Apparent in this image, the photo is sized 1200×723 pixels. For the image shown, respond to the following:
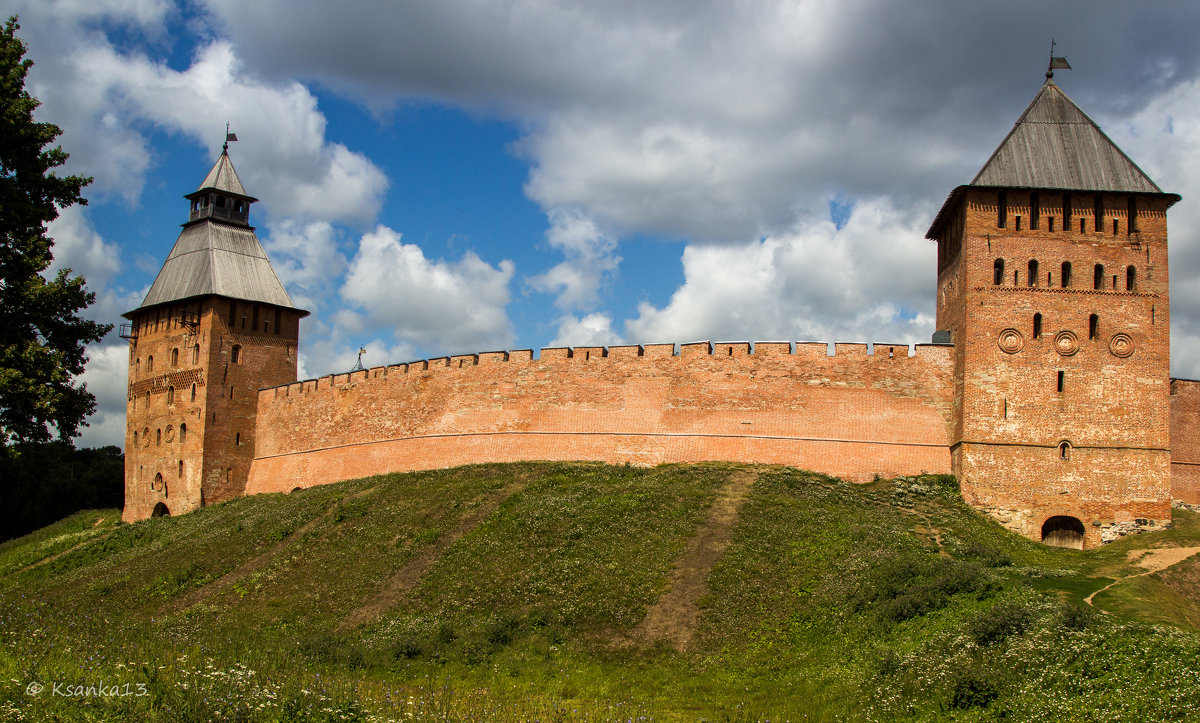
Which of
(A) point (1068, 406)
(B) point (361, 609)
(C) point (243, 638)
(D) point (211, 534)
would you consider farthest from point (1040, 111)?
(D) point (211, 534)

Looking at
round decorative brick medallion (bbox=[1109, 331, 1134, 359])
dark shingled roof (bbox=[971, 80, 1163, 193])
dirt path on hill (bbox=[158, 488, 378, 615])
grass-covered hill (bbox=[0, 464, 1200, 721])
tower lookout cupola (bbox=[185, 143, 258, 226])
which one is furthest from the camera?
tower lookout cupola (bbox=[185, 143, 258, 226])

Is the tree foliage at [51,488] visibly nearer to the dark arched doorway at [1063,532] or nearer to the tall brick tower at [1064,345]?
the tall brick tower at [1064,345]

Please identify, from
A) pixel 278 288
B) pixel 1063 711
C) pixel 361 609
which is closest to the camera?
pixel 1063 711

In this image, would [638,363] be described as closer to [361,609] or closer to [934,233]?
[934,233]

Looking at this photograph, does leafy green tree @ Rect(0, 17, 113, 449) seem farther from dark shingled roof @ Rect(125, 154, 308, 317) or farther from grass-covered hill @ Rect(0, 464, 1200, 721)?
dark shingled roof @ Rect(125, 154, 308, 317)

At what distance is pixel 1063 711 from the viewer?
11.6 m

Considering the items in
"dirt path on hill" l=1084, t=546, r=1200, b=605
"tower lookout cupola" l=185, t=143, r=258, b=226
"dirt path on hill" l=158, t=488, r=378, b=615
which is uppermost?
"tower lookout cupola" l=185, t=143, r=258, b=226

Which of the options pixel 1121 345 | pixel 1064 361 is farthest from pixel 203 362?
pixel 1121 345

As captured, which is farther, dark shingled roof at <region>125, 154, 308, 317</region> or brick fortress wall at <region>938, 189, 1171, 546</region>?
dark shingled roof at <region>125, 154, 308, 317</region>

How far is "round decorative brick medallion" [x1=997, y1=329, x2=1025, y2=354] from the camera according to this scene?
26156 mm

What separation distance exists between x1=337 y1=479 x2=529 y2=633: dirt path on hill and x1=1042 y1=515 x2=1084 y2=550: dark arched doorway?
45.6 feet

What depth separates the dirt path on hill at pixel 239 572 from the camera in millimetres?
23469

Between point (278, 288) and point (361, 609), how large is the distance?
21800mm

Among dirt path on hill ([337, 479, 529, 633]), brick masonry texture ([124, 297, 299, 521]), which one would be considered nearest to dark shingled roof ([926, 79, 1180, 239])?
dirt path on hill ([337, 479, 529, 633])
